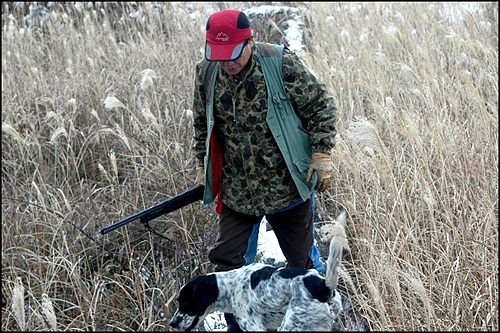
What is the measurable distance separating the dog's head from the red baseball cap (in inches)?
39.0

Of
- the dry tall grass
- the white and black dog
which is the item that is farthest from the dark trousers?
the white and black dog

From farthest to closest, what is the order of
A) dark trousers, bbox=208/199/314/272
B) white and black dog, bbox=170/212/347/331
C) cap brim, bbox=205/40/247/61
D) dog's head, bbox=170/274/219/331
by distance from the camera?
dark trousers, bbox=208/199/314/272 → cap brim, bbox=205/40/247/61 → dog's head, bbox=170/274/219/331 → white and black dog, bbox=170/212/347/331

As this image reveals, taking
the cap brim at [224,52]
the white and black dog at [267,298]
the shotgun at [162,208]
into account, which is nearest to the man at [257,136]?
the cap brim at [224,52]

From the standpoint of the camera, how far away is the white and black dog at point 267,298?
2232 mm

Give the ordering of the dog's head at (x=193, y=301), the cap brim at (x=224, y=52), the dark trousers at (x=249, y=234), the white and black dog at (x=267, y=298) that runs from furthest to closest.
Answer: the dark trousers at (x=249, y=234), the cap brim at (x=224, y=52), the dog's head at (x=193, y=301), the white and black dog at (x=267, y=298)

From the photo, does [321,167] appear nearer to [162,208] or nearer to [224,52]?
[224,52]

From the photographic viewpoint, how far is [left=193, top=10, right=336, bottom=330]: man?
2.81 m

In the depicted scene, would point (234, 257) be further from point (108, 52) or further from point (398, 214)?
point (108, 52)

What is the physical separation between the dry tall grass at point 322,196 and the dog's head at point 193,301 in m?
0.50

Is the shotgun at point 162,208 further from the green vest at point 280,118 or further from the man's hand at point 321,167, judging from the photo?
the man's hand at point 321,167

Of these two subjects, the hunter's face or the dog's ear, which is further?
the hunter's face

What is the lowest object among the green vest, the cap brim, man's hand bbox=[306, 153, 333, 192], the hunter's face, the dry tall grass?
the dry tall grass

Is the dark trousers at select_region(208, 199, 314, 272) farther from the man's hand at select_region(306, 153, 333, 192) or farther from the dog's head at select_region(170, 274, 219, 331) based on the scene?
the dog's head at select_region(170, 274, 219, 331)

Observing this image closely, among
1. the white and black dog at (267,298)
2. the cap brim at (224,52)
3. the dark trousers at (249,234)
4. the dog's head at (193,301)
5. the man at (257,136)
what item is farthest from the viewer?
the dark trousers at (249,234)
